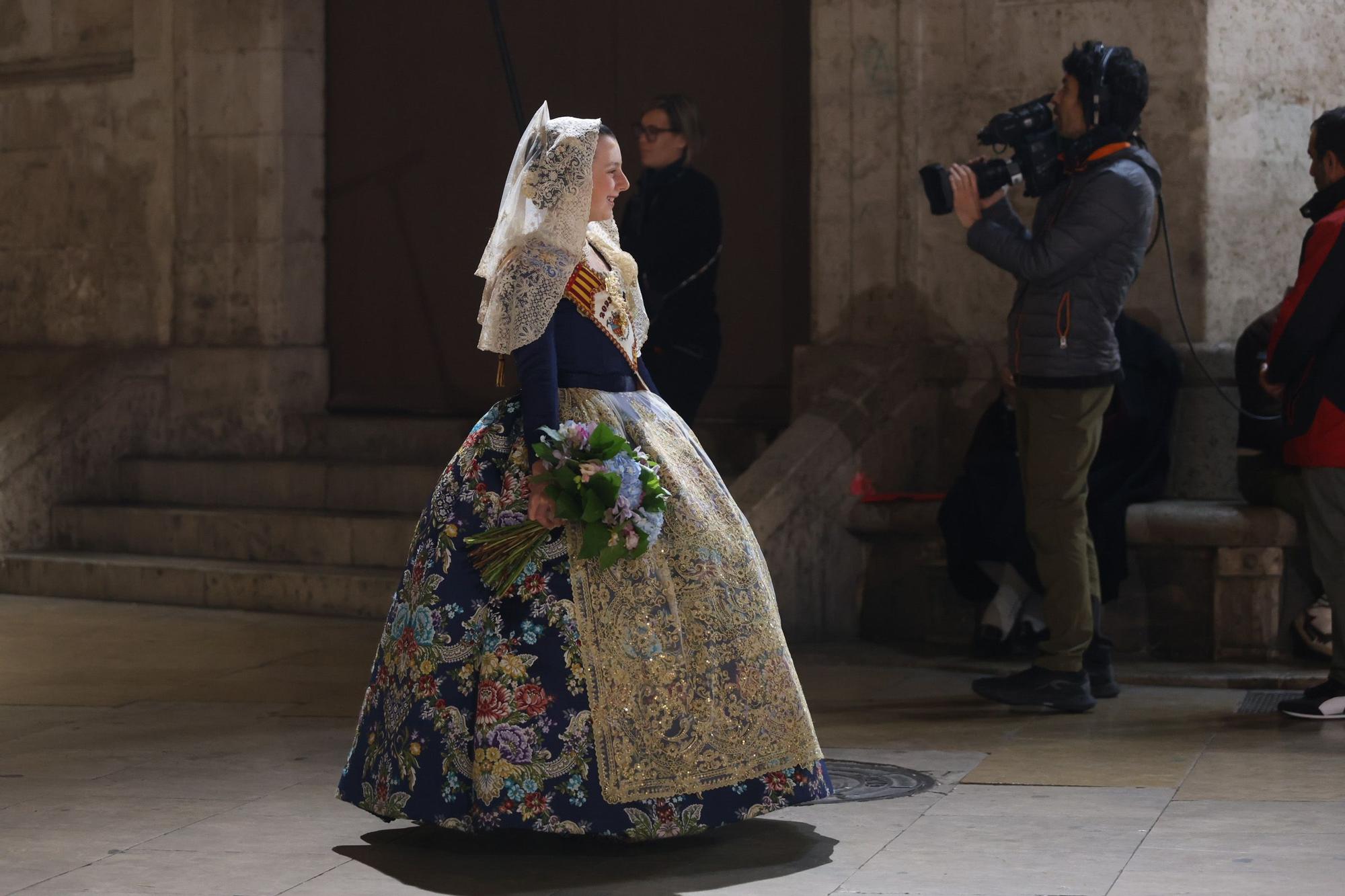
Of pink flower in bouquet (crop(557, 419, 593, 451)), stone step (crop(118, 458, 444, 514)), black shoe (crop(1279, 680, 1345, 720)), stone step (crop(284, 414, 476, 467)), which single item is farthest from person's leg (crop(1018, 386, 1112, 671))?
stone step (crop(284, 414, 476, 467))

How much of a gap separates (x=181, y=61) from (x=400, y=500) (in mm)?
2958

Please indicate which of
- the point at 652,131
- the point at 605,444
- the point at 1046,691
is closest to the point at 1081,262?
the point at 1046,691

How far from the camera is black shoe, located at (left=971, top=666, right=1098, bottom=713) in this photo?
6535mm

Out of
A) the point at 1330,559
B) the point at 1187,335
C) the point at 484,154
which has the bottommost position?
the point at 1330,559

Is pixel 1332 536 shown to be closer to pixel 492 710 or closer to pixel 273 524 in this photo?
pixel 492 710

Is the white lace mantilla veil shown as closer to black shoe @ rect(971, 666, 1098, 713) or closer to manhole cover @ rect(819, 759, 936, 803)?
manhole cover @ rect(819, 759, 936, 803)

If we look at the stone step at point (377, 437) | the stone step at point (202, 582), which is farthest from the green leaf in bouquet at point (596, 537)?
the stone step at point (377, 437)

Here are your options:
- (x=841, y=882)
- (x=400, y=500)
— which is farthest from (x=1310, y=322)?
(x=400, y=500)

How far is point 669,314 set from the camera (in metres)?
7.95

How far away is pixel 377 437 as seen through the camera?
10.3 meters

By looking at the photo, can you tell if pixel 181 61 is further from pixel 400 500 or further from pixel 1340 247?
pixel 1340 247

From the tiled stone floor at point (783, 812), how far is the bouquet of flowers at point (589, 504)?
2.36 feet

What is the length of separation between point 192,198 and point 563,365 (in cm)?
645

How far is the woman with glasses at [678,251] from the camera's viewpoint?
791 cm
